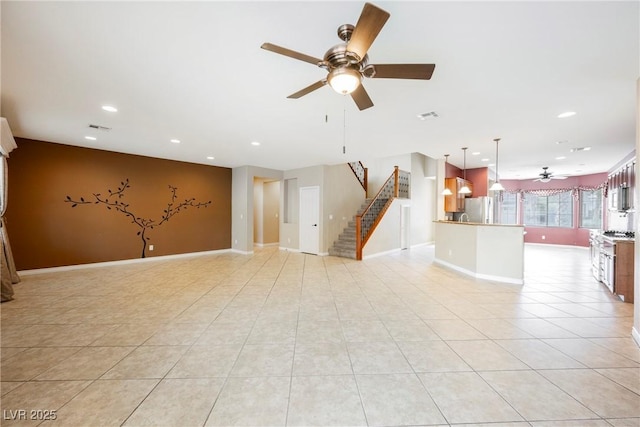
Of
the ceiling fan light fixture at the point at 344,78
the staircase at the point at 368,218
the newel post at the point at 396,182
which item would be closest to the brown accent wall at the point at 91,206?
the staircase at the point at 368,218

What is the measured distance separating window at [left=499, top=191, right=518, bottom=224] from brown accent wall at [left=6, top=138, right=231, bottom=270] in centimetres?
1322

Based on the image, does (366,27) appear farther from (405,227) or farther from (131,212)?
(405,227)

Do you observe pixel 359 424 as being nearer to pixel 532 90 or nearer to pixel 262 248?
pixel 532 90

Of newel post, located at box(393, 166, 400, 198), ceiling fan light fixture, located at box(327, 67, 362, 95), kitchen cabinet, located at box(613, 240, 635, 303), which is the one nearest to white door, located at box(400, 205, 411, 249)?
newel post, located at box(393, 166, 400, 198)

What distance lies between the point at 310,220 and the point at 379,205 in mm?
2501

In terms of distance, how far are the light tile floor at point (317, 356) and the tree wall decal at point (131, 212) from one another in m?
2.27

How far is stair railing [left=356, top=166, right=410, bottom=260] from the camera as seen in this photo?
736 cm

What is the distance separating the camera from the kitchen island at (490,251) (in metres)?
4.98

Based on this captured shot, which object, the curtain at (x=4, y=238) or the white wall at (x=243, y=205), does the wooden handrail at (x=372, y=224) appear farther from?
the curtain at (x=4, y=238)

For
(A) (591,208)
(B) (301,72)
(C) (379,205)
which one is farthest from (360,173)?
(A) (591,208)

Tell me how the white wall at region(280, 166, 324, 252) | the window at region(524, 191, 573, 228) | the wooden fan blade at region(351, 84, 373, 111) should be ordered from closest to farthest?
the wooden fan blade at region(351, 84, 373, 111) < the white wall at region(280, 166, 324, 252) < the window at region(524, 191, 573, 228)

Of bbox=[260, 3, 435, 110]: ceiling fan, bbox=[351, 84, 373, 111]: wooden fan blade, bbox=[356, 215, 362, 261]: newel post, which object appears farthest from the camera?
bbox=[356, 215, 362, 261]: newel post

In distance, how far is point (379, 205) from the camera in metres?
8.75

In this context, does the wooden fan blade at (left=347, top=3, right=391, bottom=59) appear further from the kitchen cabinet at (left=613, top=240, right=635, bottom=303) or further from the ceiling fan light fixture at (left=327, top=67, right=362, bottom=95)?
the kitchen cabinet at (left=613, top=240, right=635, bottom=303)
